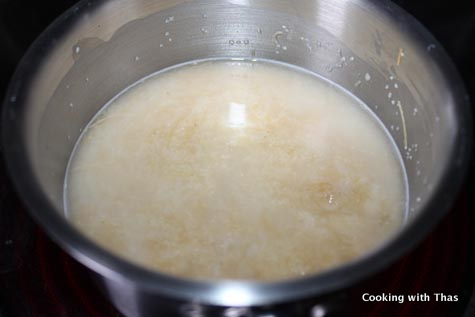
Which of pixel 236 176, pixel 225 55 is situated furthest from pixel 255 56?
pixel 236 176

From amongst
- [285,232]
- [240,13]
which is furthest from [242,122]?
[285,232]

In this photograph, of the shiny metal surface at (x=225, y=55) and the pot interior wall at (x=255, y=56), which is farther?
the pot interior wall at (x=255, y=56)

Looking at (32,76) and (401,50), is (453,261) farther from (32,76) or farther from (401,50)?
(32,76)

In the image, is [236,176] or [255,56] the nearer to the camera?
[236,176]

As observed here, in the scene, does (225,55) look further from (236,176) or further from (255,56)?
(236,176)

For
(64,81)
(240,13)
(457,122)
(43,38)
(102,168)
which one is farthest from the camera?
(240,13)
